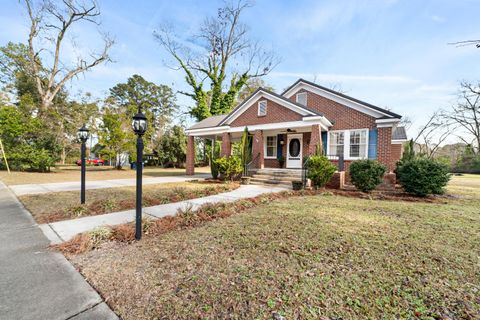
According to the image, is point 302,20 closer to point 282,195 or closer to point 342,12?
point 342,12

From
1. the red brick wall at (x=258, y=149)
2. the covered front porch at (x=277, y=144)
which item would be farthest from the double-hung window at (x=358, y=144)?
the red brick wall at (x=258, y=149)

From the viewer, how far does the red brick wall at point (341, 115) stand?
1073cm

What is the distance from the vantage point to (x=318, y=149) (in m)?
9.79

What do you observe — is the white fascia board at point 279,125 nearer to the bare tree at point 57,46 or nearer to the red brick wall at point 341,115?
the red brick wall at point 341,115

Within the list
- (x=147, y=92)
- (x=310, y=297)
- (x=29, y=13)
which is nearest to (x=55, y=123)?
(x=29, y=13)

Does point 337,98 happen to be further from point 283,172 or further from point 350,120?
point 283,172

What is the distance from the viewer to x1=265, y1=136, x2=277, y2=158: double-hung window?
1412 cm

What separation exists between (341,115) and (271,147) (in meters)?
4.78

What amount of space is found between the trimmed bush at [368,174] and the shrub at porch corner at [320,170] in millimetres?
999

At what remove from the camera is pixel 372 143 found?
1047cm

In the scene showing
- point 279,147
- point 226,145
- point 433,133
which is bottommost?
point 279,147

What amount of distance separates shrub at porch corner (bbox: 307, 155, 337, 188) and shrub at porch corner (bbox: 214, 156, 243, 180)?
12.7 ft

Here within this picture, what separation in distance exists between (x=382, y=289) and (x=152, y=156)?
100ft

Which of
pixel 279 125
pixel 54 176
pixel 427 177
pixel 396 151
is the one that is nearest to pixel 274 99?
pixel 279 125
